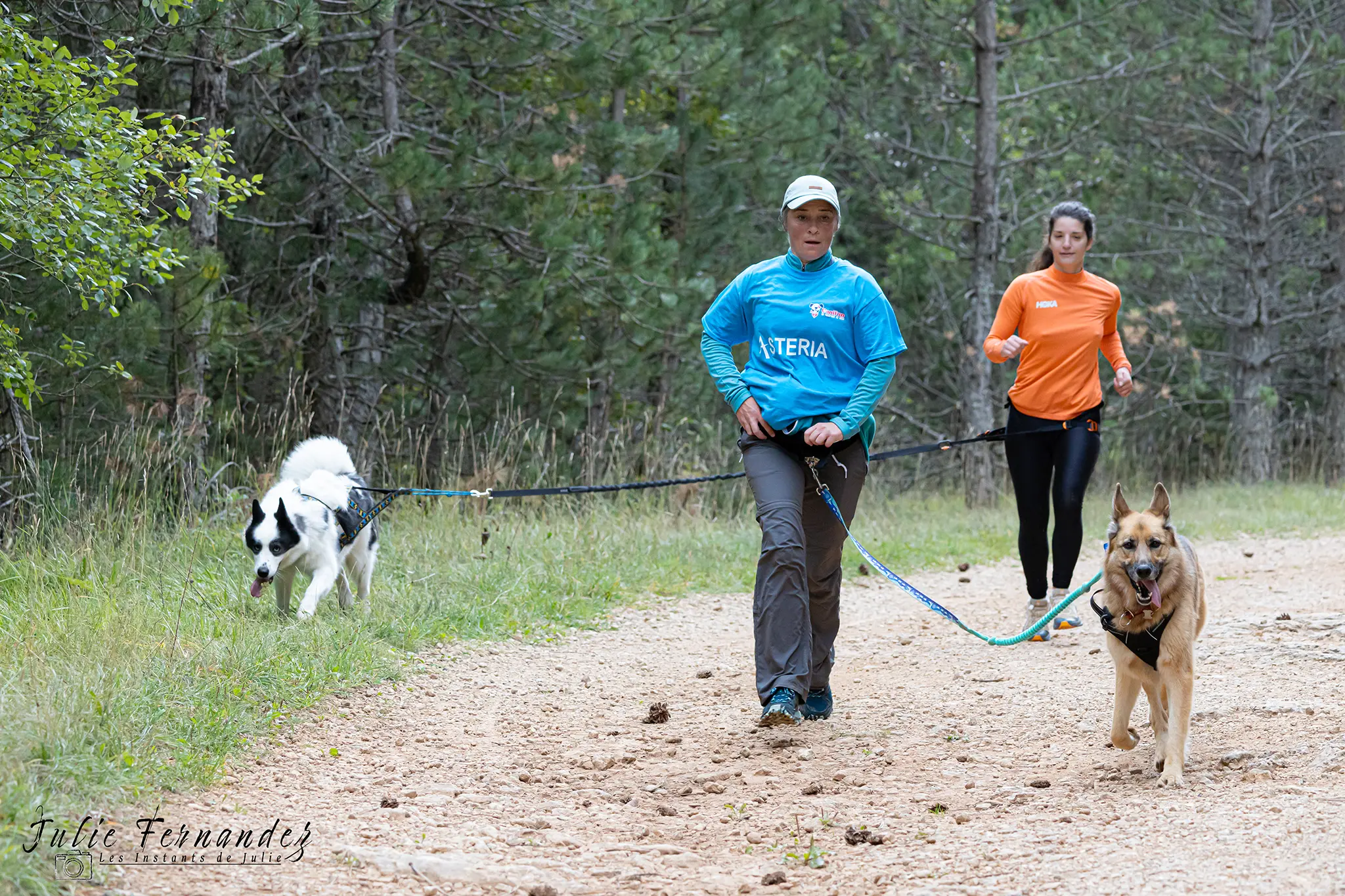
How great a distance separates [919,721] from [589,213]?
26.9 ft

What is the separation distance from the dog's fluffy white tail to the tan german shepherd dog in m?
4.55

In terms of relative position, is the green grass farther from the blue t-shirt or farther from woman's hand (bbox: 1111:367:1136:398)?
woman's hand (bbox: 1111:367:1136:398)

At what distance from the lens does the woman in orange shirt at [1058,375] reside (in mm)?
6812

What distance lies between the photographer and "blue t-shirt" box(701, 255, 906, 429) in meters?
5.21

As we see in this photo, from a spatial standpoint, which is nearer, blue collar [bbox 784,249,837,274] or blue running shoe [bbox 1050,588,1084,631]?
blue collar [bbox 784,249,837,274]

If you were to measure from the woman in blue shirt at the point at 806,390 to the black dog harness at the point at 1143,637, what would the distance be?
1.17m

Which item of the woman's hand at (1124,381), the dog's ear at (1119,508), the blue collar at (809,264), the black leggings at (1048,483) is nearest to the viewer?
the dog's ear at (1119,508)

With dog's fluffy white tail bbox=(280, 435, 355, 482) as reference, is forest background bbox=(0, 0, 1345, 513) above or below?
above

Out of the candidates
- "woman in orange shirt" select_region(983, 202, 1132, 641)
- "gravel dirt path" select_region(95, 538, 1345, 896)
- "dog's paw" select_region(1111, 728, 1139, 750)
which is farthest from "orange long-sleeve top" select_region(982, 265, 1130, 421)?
"dog's paw" select_region(1111, 728, 1139, 750)

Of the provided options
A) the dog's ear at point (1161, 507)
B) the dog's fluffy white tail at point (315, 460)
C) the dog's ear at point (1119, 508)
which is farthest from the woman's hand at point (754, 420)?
the dog's fluffy white tail at point (315, 460)

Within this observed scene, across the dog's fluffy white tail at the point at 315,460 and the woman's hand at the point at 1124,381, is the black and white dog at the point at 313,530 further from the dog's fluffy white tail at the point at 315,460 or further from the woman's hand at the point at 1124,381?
the woman's hand at the point at 1124,381

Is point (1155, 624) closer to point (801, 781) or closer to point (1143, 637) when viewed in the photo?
point (1143, 637)

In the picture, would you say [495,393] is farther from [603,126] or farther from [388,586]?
[388,586]

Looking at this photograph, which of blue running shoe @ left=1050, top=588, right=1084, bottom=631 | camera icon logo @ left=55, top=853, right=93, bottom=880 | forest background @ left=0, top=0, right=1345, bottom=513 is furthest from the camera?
forest background @ left=0, top=0, right=1345, bottom=513
